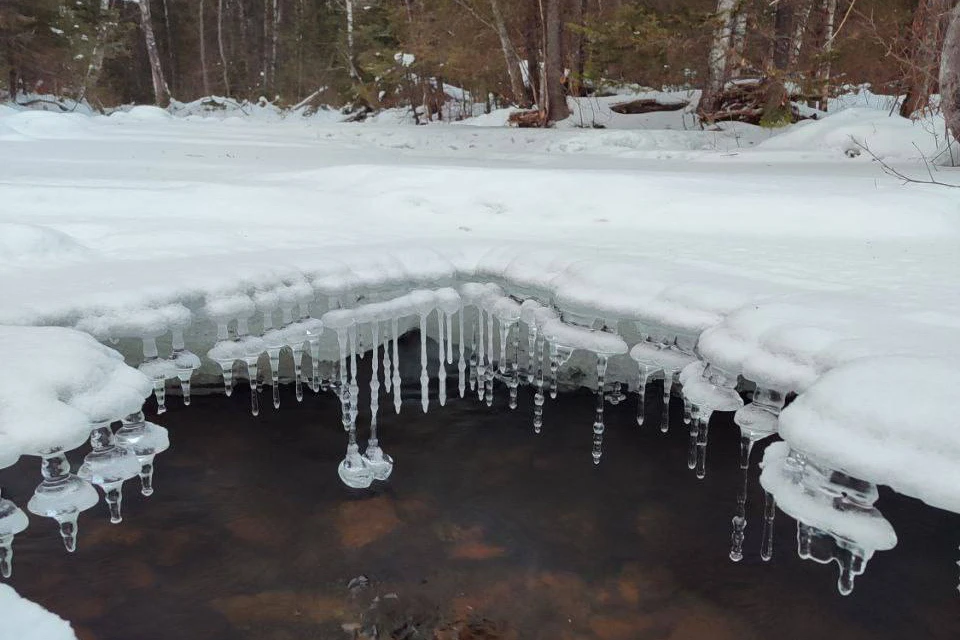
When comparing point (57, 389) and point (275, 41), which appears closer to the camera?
point (57, 389)

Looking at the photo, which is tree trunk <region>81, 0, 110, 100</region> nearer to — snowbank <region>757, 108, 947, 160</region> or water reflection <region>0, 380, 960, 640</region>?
snowbank <region>757, 108, 947, 160</region>

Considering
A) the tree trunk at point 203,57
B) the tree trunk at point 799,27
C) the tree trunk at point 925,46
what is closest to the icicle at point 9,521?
the tree trunk at point 925,46

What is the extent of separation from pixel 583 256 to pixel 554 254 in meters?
0.17

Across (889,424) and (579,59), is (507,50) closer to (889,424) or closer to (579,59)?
(579,59)

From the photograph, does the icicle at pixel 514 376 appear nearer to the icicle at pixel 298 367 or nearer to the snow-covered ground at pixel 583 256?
the snow-covered ground at pixel 583 256

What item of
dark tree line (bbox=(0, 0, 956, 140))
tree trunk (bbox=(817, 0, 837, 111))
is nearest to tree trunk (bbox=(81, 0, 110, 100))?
dark tree line (bbox=(0, 0, 956, 140))

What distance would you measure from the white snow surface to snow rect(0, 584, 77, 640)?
0.85 meters

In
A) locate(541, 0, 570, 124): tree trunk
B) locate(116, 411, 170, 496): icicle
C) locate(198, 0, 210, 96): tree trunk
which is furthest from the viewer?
locate(198, 0, 210, 96): tree trunk

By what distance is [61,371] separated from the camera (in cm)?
236

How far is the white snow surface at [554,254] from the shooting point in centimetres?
235

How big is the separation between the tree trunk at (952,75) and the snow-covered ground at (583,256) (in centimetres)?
56

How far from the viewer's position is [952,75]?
596cm

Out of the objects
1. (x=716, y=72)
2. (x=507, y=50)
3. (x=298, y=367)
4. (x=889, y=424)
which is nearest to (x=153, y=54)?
(x=507, y=50)

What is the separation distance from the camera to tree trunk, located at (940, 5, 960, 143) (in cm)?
588
